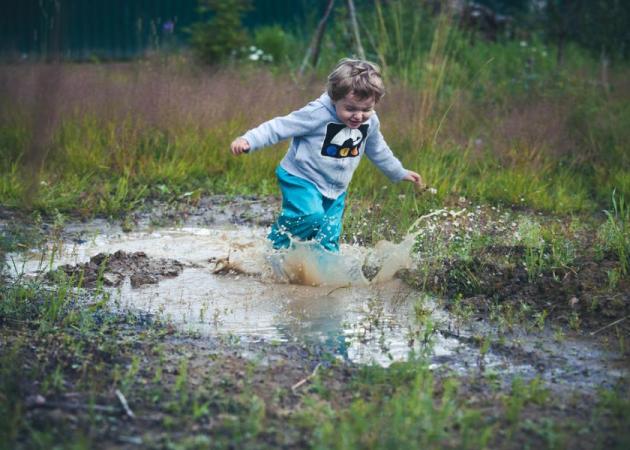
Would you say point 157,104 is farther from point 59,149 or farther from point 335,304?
point 335,304

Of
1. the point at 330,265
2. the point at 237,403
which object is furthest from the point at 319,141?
the point at 237,403

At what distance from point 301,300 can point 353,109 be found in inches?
44.6

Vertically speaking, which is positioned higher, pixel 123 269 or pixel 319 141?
pixel 319 141

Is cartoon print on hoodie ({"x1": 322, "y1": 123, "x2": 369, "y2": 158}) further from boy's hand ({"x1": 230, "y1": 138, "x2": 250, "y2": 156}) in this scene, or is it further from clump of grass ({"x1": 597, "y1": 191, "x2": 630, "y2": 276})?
clump of grass ({"x1": 597, "y1": 191, "x2": 630, "y2": 276})

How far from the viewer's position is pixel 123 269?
534 centimetres

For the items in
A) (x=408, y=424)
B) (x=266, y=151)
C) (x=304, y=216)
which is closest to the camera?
(x=408, y=424)

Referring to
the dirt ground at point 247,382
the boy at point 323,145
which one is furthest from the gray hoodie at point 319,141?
the dirt ground at point 247,382

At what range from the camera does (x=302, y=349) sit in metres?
3.98

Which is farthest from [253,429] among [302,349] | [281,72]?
[281,72]

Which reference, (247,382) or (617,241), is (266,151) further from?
(247,382)

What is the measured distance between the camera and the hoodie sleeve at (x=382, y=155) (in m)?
5.70

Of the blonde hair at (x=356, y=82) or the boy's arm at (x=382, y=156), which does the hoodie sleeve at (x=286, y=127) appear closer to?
the blonde hair at (x=356, y=82)

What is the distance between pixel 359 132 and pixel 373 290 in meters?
0.96

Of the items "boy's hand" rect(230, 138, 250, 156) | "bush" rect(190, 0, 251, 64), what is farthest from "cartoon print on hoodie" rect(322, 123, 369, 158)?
"bush" rect(190, 0, 251, 64)
